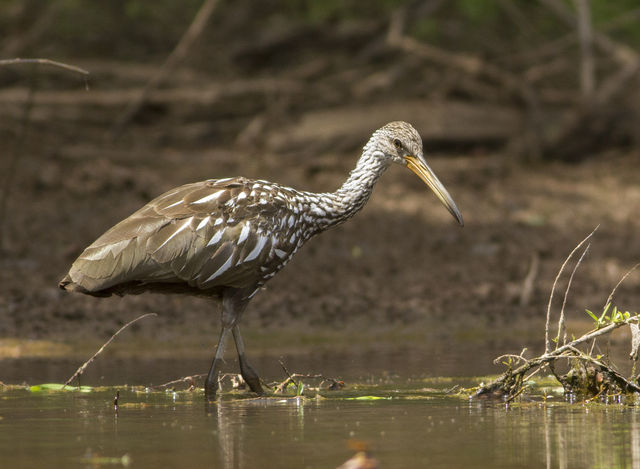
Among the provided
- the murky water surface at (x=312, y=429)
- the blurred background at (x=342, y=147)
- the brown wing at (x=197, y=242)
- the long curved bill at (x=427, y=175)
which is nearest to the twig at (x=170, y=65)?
the blurred background at (x=342, y=147)

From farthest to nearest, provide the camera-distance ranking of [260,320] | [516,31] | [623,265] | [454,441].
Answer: [516,31] → [623,265] → [260,320] → [454,441]

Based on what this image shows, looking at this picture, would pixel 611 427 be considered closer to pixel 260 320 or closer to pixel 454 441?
pixel 454 441

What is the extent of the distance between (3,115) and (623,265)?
9240 mm

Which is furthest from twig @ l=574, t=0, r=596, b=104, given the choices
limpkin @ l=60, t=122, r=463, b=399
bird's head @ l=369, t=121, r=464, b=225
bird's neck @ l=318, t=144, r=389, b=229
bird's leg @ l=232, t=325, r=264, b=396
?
bird's leg @ l=232, t=325, r=264, b=396

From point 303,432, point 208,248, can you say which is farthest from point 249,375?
point 303,432

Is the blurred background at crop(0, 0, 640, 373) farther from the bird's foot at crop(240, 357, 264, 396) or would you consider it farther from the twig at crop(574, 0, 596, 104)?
the bird's foot at crop(240, 357, 264, 396)

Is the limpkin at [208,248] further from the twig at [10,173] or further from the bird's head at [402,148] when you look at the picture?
the twig at [10,173]

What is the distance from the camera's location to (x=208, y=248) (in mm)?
8891

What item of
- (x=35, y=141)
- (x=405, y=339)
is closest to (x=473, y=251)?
(x=405, y=339)

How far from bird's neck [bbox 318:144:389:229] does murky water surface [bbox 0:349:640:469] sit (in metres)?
1.39

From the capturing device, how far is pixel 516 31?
74.4 feet

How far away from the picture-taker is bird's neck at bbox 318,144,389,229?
984 centimetres

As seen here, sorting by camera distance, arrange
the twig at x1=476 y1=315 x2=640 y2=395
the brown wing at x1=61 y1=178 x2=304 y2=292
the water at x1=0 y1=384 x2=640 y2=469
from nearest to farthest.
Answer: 1. the water at x1=0 y1=384 x2=640 y2=469
2. the twig at x1=476 y1=315 x2=640 y2=395
3. the brown wing at x1=61 y1=178 x2=304 y2=292

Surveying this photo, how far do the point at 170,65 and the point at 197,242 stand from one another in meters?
9.79
